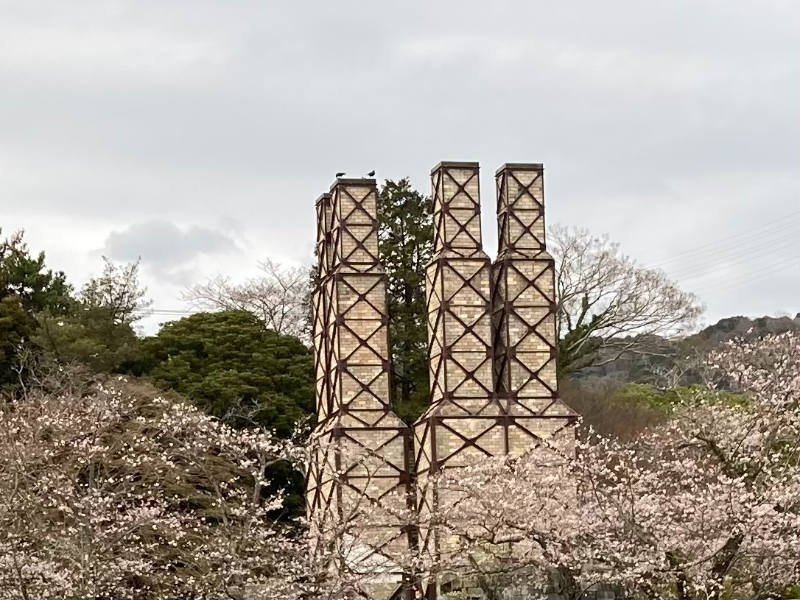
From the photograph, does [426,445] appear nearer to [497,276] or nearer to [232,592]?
[497,276]

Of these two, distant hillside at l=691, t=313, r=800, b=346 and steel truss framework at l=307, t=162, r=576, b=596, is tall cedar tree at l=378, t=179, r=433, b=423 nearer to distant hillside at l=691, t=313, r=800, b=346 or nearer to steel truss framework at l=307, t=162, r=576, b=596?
steel truss framework at l=307, t=162, r=576, b=596

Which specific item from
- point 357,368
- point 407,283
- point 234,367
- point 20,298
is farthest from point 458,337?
point 20,298

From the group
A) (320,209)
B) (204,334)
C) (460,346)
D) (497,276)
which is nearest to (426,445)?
(460,346)

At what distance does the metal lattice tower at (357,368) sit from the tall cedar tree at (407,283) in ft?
13.3

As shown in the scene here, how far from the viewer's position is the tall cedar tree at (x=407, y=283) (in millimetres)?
26859

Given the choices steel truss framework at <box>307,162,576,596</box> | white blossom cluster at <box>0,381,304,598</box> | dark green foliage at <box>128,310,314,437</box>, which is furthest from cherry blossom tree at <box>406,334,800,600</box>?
dark green foliage at <box>128,310,314,437</box>

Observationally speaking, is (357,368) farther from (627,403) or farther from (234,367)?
(627,403)

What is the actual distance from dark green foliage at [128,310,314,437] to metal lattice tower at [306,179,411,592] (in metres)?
2.99

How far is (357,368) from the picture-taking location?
2186 centimetres

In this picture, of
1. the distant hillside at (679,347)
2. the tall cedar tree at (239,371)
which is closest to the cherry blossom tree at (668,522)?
the tall cedar tree at (239,371)

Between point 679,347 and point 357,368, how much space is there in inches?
631

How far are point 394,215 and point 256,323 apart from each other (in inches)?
145

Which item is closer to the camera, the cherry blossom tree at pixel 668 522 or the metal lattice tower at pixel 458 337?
the cherry blossom tree at pixel 668 522

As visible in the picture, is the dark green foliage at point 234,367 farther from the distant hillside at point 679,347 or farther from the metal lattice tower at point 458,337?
the distant hillside at point 679,347
